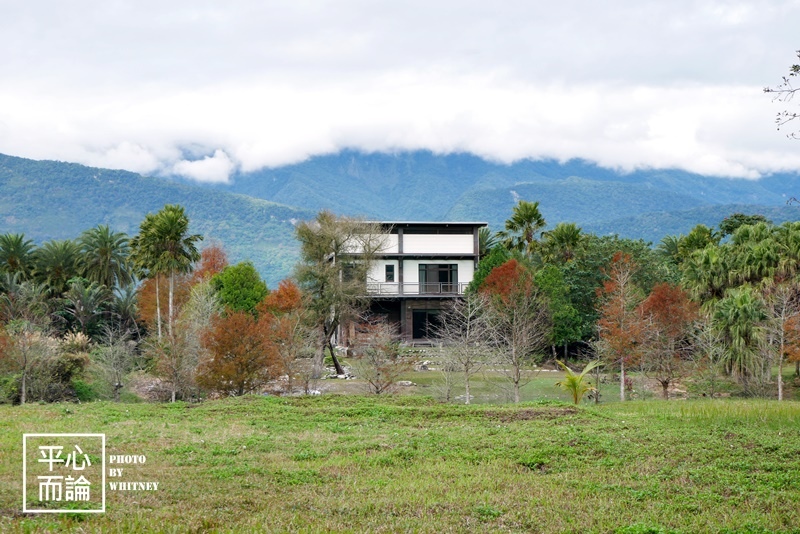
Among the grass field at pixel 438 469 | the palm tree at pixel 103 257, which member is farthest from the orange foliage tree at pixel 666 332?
the palm tree at pixel 103 257

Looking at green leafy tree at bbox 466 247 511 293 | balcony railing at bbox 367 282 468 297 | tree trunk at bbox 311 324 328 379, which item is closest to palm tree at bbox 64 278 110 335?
tree trunk at bbox 311 324 328 379

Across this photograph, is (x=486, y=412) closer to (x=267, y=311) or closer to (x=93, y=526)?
(x=93, y=526)

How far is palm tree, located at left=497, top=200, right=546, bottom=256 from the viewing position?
187 feet

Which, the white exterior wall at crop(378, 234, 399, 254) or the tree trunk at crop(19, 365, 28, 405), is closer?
the tree trunk at crop(19, 365, 28, 405)

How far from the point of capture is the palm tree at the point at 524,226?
57.1 m

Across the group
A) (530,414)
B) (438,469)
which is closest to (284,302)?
(530,414)

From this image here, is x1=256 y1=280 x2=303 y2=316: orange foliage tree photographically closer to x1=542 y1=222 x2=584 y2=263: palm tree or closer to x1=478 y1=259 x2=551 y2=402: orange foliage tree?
x1=478 y1=259 x2=551 y2=402: orange foliage tree

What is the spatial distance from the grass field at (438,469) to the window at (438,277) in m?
37.0

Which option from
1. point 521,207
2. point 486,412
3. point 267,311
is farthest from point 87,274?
point 486,412

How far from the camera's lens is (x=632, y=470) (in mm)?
12977

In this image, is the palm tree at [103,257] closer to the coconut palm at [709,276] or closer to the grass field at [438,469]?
the grass field at [438,469]

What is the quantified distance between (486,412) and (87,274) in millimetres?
37055

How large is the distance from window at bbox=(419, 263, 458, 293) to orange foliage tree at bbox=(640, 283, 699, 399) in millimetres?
20815

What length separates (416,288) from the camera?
191ft
